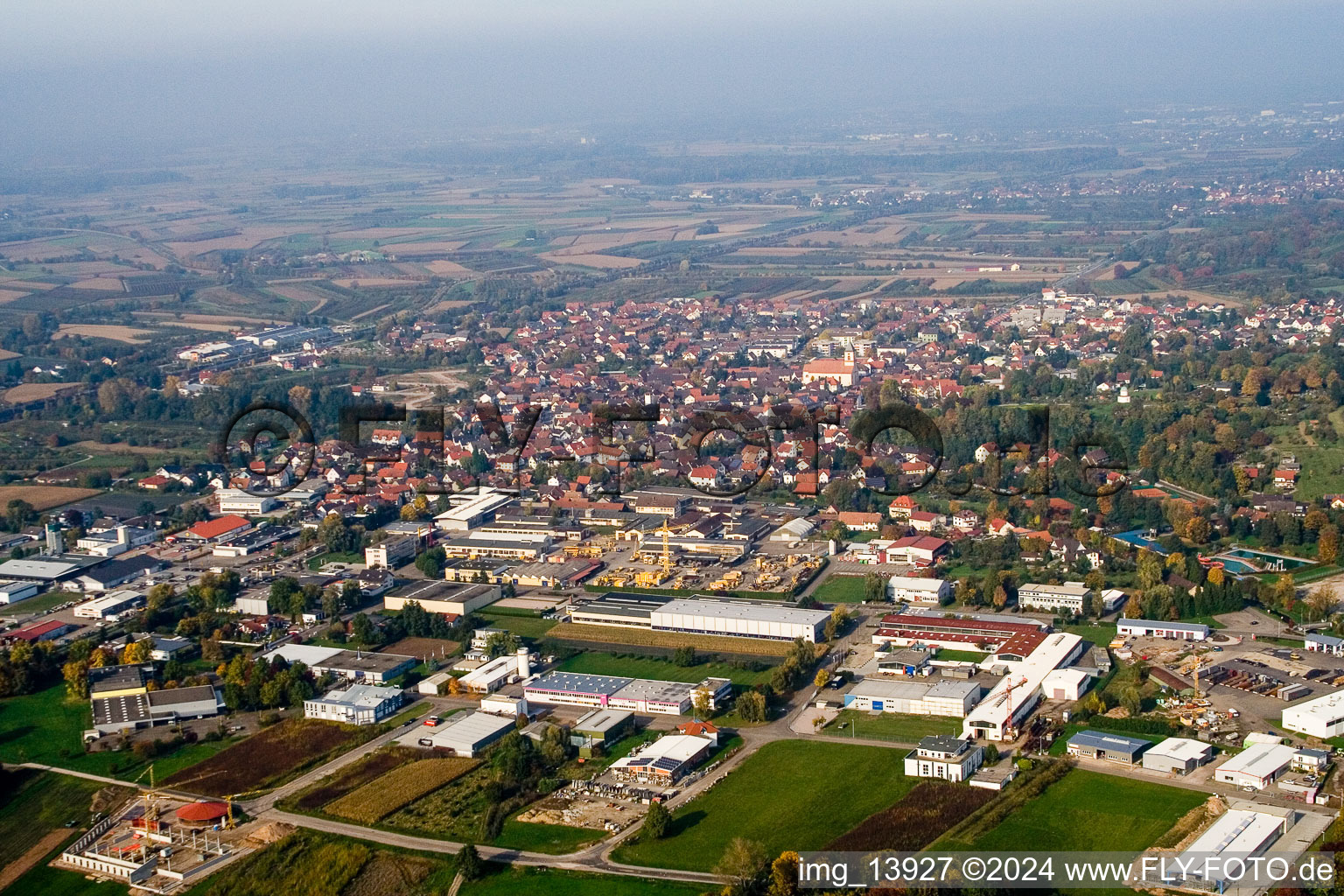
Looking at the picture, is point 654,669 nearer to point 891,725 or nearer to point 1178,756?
point 891,725

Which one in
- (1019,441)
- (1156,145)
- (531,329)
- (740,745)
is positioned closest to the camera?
(740,745)

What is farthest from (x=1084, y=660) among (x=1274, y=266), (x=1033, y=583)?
(x=1274, y=266)

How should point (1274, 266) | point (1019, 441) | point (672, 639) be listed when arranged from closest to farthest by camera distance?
point (672, 639), point (1019, 441), point (1274, 266)

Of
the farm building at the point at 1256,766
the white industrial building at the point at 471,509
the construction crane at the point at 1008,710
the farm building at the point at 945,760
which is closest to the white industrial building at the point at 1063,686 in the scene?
the construction crane at the point at 1008,710

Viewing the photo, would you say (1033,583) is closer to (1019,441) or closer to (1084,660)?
(1084,660)

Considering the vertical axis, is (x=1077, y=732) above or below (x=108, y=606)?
below

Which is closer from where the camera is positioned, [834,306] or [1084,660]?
[1084,660]

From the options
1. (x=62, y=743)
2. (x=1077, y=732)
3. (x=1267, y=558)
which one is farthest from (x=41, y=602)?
(x=1267, y=558)
